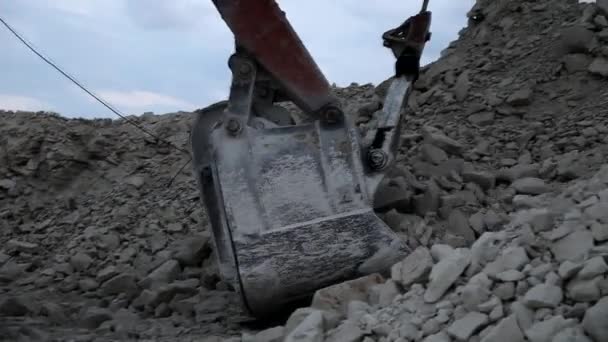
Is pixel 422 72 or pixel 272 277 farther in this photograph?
pixel 422 72

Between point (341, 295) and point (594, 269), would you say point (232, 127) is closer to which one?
point (341, 295)

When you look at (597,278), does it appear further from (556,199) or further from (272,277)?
(272,277)

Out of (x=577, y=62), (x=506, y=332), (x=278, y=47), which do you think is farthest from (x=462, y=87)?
(x=506, y=332)

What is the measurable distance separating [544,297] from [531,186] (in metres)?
2.10

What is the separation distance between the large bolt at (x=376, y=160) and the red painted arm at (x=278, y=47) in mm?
339

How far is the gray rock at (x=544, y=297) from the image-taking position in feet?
7.31

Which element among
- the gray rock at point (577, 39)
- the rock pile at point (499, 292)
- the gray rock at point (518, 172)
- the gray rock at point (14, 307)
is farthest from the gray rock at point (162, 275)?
the gray rock at point (577, 39)

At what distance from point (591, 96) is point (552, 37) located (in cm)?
84

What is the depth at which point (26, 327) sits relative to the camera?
3.97 meters

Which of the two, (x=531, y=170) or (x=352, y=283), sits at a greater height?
(x=531, y=170)

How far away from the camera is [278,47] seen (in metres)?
3.64

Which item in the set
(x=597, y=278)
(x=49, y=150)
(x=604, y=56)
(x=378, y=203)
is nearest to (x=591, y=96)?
(x=604, y=56)

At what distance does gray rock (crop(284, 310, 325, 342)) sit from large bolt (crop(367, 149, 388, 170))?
1024mm

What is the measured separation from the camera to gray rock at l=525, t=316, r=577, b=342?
2.09 m
